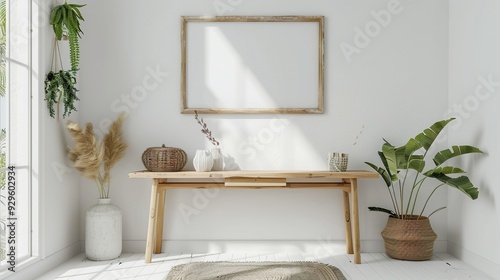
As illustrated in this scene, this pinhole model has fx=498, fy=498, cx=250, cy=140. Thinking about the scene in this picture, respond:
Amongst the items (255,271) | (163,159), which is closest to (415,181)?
(255,271)

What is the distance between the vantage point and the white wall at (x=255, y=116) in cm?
415

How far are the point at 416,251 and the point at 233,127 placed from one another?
5.70ft

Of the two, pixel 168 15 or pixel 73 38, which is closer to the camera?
pixel 73 38

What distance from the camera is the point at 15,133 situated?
3.26 meters

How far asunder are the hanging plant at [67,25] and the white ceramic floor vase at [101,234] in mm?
1126

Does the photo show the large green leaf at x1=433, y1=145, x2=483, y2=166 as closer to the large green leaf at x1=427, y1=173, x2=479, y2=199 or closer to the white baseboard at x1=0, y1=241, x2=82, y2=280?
the large green leaf at x1=427, y1=173, x2=479, y2=199

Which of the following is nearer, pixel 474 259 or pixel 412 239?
pixel 474 259

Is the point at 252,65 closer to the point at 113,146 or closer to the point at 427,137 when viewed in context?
the point at 113,146

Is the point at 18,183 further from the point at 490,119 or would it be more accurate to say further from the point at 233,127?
the point at 490,119

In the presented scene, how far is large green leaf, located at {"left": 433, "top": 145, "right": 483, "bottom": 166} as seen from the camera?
142 inches

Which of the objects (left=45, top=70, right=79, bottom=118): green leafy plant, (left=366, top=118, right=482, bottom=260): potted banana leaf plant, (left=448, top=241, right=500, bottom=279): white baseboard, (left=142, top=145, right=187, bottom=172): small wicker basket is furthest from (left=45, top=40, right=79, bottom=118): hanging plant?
(left=448, top=241, right=500, bottom=279): white baseboard

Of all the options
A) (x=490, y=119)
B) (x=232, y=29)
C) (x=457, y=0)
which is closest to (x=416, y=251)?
(x=490, y=119)

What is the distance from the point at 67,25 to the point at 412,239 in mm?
3010

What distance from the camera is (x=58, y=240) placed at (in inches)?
147
